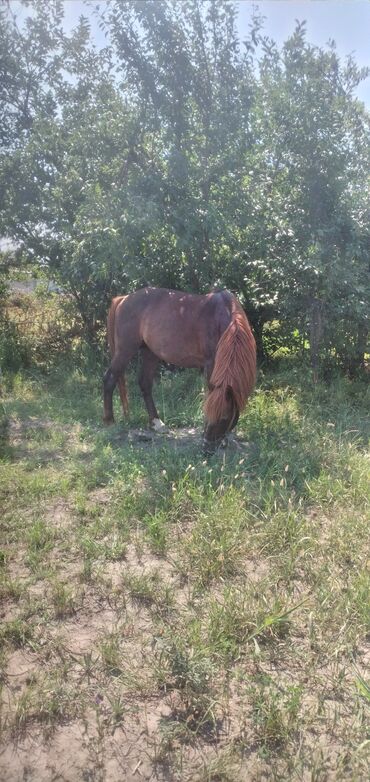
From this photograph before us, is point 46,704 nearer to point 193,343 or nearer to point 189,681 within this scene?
point 189,681

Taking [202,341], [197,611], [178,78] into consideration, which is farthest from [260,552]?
[178,78]

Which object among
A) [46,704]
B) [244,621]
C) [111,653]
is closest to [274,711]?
[244,621]

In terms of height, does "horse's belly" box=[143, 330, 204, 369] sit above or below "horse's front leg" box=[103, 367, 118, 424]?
above

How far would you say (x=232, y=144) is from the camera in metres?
5.29

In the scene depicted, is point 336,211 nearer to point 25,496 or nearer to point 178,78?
point 178,78

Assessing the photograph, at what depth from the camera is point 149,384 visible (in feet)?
17.0

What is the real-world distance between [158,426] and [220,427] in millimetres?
1069

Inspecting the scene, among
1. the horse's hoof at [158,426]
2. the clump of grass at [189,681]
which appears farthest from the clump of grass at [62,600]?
the horse's hoof at [158,426]

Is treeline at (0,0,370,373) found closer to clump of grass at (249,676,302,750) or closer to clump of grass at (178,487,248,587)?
clump of grass at (178,487,248,587)

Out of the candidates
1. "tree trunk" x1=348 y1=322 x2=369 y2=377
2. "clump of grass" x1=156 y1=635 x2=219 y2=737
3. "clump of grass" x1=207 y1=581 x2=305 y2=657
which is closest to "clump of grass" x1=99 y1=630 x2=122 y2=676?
"clump of grass" x1=156 y1=635 x2=219 y2=737

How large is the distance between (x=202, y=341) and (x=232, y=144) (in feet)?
7.60

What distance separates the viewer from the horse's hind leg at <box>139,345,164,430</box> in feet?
16.4

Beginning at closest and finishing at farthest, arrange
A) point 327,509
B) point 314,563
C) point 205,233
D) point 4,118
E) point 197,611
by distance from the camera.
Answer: point 197,611
point 314,563
point 327,509
point 205,233
point 4,118

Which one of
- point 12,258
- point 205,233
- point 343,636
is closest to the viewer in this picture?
point 343,636
